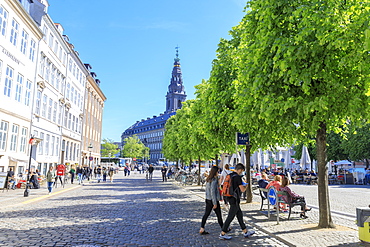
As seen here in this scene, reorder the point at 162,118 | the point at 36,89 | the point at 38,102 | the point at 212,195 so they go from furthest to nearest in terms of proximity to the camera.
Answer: the point at 162,118 < the point at 38,102 < the point at 36,89 < the point at 212,195

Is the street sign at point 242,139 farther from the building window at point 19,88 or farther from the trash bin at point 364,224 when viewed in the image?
the building window at point 19,88

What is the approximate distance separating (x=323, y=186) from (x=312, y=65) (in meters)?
3.83

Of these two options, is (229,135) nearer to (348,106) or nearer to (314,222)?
(314,222)

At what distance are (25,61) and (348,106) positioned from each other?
84.8ft

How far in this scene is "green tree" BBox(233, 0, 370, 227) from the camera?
7.17 meters

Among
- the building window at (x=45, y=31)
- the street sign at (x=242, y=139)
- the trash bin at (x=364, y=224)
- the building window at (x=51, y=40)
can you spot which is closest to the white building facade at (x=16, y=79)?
the building window at (x=45, y=31)

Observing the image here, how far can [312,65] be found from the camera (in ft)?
25.2

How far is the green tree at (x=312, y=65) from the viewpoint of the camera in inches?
282

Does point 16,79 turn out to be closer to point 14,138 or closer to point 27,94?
point 27,94

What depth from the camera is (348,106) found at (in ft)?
24.9

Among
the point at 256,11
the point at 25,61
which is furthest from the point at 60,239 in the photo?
the point at 25,61

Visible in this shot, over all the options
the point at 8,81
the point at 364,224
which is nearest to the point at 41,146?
the point at 8,81

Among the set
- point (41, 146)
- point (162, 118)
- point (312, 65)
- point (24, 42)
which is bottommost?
point (41, 146)

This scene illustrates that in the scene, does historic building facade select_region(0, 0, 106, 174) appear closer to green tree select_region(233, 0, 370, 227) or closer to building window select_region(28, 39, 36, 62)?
building window select_region(28, 39, 36, 62)
